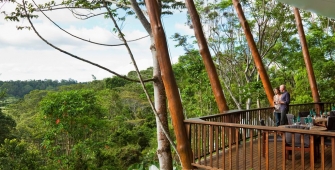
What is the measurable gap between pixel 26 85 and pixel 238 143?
4675 centimetres

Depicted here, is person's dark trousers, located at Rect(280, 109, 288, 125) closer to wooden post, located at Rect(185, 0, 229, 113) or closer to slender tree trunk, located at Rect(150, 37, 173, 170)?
wooden post, located at Rect(185, 0, 229, 113)

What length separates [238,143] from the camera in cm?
389

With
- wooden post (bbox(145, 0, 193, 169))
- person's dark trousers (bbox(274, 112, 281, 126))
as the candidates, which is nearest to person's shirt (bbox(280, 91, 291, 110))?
person's dark trousers (bbox(274, 112, 281, 126))

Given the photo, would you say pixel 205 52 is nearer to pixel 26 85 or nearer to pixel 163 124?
pixel 163 124

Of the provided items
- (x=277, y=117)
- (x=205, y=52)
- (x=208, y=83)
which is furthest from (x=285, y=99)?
(x=208, y=83)

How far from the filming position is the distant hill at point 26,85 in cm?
4103

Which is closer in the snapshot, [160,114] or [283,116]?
[160,114]

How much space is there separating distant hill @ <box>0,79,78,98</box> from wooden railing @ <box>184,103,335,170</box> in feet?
122

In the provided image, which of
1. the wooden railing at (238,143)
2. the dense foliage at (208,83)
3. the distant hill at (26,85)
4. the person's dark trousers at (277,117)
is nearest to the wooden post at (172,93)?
the wooden railing at (238,143)

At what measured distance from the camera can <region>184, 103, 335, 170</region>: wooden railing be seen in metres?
3.16

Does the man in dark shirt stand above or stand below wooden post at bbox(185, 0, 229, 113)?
below

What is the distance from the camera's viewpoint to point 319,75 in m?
14.4

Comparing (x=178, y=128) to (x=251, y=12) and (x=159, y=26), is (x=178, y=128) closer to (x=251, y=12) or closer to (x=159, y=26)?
(x=159, y=26)

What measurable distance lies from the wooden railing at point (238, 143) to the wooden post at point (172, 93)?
132 mm
